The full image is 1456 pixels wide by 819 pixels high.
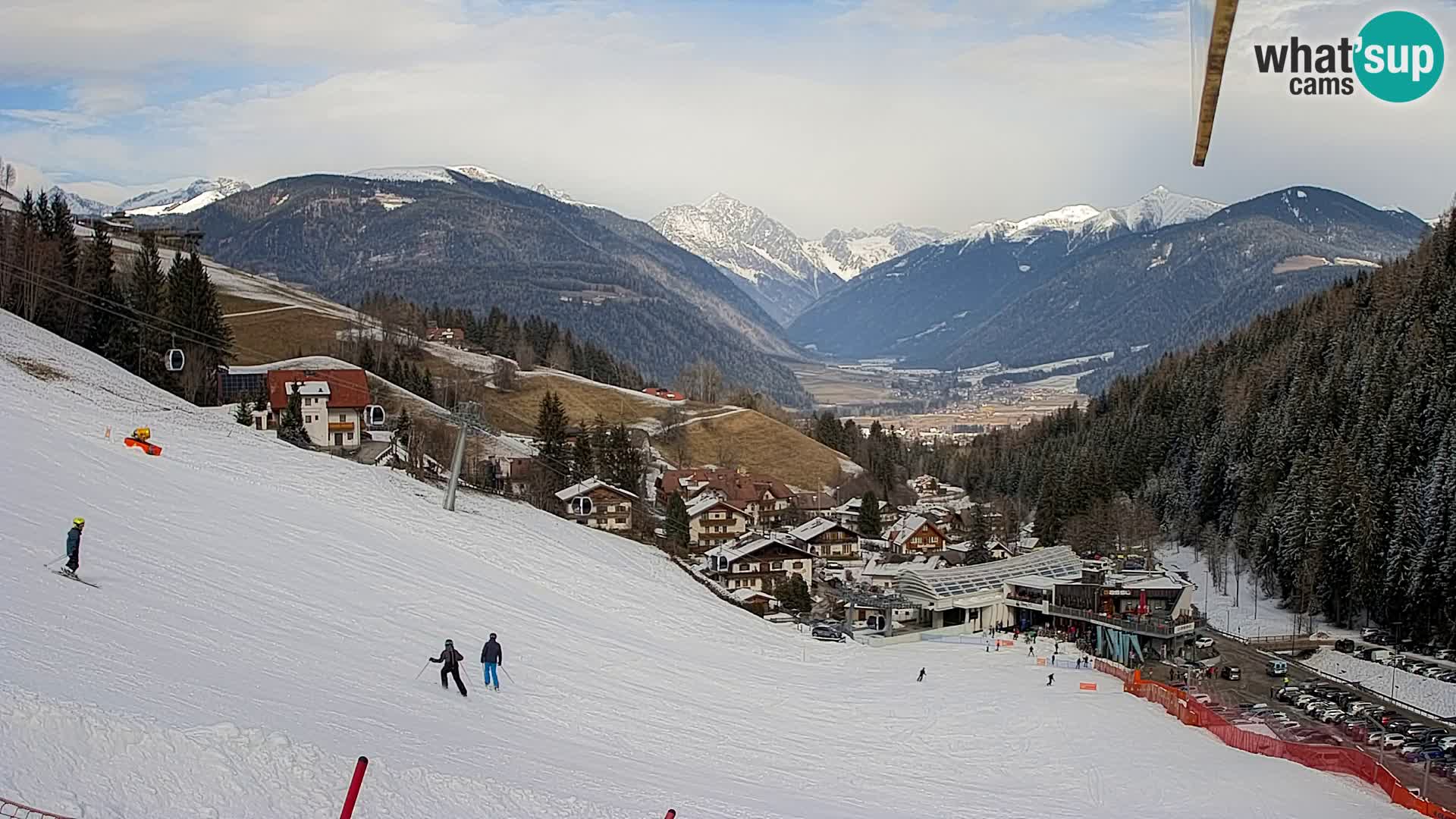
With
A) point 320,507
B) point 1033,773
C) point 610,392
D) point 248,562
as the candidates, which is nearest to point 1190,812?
point 1033,773

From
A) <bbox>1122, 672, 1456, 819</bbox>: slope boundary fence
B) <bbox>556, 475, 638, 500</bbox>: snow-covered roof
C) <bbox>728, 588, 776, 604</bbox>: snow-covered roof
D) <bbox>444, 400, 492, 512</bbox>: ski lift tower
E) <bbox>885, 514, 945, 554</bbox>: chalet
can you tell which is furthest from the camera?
<bbox>885, 514, 945, 554</bbox>: chalet

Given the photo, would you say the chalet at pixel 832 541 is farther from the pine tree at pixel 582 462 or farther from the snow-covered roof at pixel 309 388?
the snow-covered roof at pixel 309 388

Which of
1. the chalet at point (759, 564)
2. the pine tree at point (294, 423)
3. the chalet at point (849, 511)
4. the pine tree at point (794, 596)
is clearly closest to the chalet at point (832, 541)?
the chalet at point (759, 564)

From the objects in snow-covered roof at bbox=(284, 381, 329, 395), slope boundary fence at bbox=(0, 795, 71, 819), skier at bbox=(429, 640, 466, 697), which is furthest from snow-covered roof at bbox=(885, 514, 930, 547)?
slope boundary fence at bbox=(0, 795, 71, 819)

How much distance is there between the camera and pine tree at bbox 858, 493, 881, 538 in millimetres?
92312

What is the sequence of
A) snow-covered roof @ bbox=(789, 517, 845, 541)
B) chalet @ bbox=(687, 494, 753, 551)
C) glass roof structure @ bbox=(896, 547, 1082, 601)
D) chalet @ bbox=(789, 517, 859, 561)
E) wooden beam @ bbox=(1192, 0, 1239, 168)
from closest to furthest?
wooden beam @ bbox=(1192, 0, 1239, 168), glass roof structure @ bbox=(896, 547, 1082, 601), snow-covered roof @ bbox=(789, 517, 845, 541), chalet @ bbox=(789, 517, 859, 561), chalet @ bbox=(687, 494, 753, 551)

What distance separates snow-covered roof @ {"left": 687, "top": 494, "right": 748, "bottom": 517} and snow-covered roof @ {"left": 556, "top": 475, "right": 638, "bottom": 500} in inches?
440

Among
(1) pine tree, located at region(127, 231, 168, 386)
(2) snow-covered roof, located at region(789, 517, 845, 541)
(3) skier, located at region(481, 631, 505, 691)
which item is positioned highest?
(1) pine tree, located at region(127, 231, 168, 386)

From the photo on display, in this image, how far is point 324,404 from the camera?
232 ft

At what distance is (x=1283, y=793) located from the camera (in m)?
23.6

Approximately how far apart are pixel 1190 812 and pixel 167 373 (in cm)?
5952

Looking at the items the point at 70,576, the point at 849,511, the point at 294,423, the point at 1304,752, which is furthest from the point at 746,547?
the point at 70,576

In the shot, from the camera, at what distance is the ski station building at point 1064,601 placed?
2025 inches

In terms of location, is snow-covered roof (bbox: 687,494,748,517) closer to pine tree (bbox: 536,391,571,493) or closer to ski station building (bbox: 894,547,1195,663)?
pine tree (bbox: 536,391,571,493)
